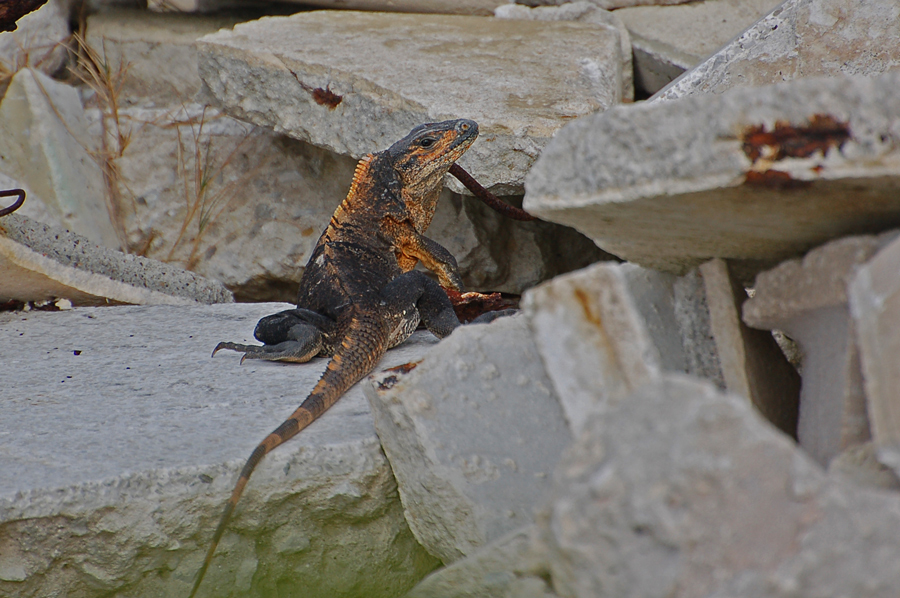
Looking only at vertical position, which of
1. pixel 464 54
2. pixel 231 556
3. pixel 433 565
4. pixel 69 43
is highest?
pixel 69 43

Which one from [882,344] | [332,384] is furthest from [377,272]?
[882,344]

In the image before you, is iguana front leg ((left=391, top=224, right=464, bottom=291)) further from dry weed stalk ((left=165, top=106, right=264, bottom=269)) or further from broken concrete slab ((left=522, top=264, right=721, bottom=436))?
broken concrete slab ((left=522, top=264, right=721, bottom=436))

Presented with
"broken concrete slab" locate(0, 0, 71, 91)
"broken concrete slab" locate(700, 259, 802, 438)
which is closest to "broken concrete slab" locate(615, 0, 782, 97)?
"broken concrete slab" locate(700, 259, 802, 438)

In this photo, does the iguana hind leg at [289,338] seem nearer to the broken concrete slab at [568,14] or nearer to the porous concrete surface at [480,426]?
the porous concrete surface at [480,426]

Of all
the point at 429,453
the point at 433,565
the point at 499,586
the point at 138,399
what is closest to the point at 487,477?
→ the point at 429,453

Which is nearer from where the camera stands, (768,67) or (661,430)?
(661,430)

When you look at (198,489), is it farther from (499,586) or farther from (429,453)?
(499,586)
